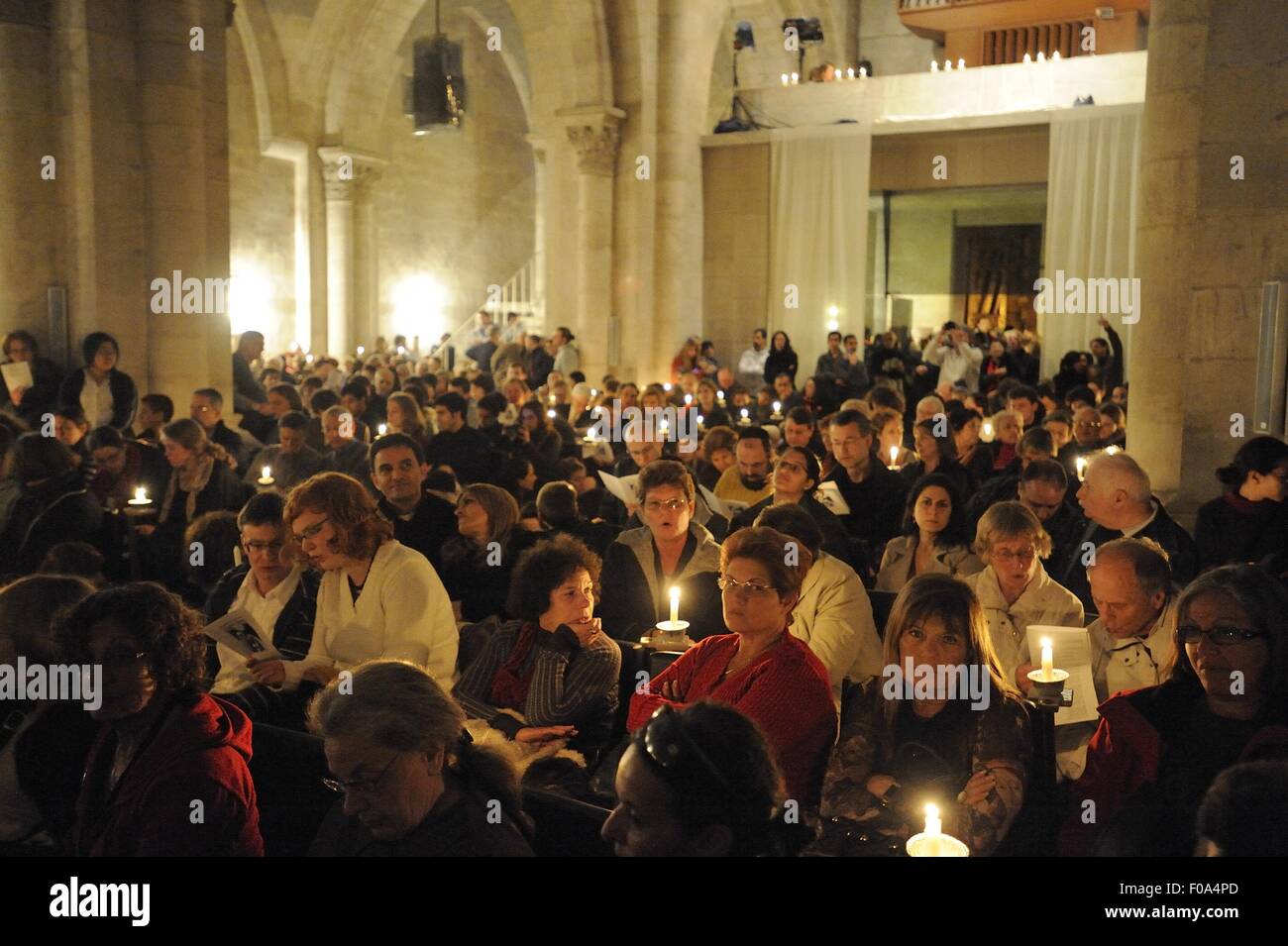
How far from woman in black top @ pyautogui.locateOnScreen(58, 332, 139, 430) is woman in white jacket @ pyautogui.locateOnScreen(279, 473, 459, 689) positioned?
529cm

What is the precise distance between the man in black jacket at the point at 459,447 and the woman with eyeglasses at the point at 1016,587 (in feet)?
12.9

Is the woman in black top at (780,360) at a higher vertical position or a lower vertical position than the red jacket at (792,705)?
higher

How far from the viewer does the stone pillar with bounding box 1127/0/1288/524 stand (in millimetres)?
6504

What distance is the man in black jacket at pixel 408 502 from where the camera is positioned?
17.5ft

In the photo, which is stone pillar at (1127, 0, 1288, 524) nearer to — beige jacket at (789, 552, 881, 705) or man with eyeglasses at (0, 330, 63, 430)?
beige jacket at (789, 552, 881, 705)

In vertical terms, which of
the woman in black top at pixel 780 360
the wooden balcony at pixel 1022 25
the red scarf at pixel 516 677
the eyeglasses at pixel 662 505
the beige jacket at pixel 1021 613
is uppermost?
the wooden balcony at pixel 1022 25

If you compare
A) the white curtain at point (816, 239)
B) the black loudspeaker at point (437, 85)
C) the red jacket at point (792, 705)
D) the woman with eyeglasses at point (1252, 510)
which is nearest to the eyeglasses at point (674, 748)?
the red jacket at point (792, 705)

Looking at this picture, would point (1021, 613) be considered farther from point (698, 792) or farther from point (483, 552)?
point (698, 792)

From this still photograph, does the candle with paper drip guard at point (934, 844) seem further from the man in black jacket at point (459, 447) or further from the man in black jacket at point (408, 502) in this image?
the man in black jacket at point (459, 447)

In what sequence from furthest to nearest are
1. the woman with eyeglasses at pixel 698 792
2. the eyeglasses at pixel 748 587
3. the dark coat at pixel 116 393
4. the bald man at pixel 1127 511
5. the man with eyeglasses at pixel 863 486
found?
the dark coat at pixel 116 393
the man with eyeglasses at pixel 863 486
the bald man at pixel 1127 511
the eyeglasses at pixel 748 587
the woman with eyeglasses at pixel 698 792

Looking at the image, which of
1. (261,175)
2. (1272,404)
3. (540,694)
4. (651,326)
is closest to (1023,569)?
(540,694)

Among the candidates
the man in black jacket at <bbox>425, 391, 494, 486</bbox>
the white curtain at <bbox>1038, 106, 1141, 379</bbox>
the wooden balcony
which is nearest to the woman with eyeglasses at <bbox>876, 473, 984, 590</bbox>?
the man in black jacket at <bbox>425, 391, 494, 486</bbox>

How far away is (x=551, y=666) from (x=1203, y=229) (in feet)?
17.1
